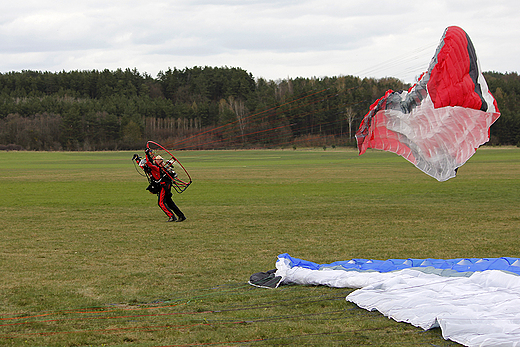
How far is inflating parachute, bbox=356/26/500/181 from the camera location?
20.9ft

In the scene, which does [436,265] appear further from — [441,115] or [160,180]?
[160,180]

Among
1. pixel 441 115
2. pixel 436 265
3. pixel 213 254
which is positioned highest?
pixel 441 115

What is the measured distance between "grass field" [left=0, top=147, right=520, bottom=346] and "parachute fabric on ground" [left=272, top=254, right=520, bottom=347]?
145 millimetres

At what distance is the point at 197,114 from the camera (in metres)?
101

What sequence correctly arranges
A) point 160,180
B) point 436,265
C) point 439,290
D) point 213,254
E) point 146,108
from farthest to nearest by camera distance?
point 146,108 < point 160,180 < point 213,254 < point 436,265 < point 439,290

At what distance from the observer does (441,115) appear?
22.2 feet

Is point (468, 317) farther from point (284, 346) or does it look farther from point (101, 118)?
point (101, 118)

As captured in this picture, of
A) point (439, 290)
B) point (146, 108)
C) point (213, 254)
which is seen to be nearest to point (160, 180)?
point (213, 254)

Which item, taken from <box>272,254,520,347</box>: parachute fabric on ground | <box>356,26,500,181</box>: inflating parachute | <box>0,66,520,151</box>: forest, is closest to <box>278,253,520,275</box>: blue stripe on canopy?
<box>272,254,520,347</box>: parachute fabric on ground

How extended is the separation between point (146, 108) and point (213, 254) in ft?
334

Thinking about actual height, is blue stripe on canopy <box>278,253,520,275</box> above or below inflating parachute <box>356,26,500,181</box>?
below

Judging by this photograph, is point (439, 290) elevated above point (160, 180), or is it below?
below

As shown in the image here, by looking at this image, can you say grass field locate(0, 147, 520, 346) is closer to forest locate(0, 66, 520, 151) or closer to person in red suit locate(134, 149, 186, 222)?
person in red suit locate(134, 149, 186, 222)

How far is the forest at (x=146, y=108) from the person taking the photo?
190 feet
